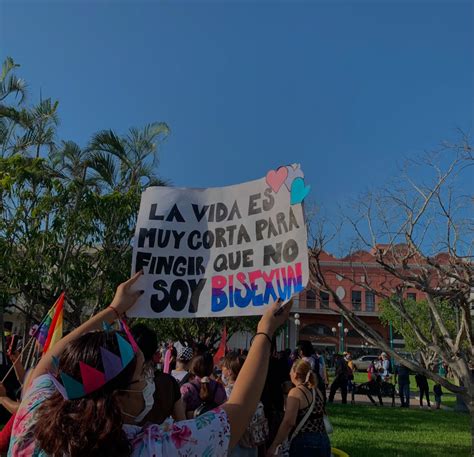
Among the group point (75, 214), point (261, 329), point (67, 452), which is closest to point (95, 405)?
point (67, 452)

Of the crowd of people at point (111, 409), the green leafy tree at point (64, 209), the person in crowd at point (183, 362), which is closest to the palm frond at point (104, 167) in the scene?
the green leafy tree at point (64, 209)

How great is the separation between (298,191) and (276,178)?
0.99 ft

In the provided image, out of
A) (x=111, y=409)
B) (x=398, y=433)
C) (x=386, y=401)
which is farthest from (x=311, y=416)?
(x=386, y=401)

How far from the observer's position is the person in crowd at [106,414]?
1480 millimetres

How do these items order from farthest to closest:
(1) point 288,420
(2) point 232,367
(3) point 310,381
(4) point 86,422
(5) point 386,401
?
(5) point 386,401
(2) point 232,367
(3) point 310,381
(1) point 288,420
(4) point 86,422

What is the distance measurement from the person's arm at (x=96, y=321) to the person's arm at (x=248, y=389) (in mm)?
680

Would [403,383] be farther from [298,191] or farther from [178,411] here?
[298,191]

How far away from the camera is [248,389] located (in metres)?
1.77

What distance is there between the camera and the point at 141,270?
3.78m

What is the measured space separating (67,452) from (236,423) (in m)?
0.54

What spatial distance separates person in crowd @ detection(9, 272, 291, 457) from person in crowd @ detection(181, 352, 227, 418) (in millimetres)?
3091

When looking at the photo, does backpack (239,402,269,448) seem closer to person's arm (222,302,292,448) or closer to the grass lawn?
person's arm (222,302,292,448)

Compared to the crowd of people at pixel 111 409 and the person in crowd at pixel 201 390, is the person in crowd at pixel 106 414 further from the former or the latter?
the person in crowd at pixel 201 390

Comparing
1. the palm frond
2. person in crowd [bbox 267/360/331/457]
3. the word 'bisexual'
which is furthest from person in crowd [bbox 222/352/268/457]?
the palm frond
